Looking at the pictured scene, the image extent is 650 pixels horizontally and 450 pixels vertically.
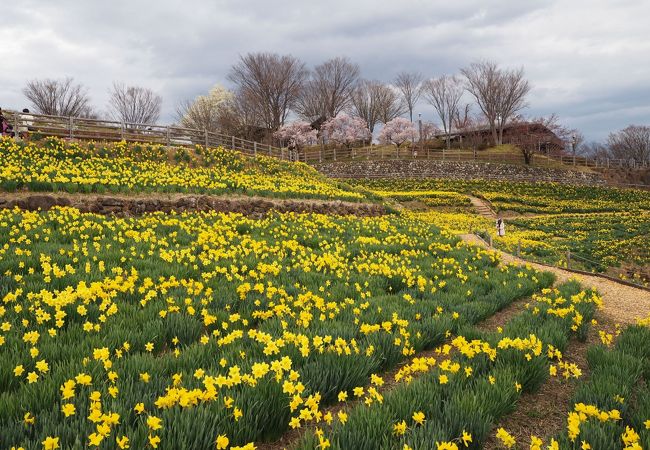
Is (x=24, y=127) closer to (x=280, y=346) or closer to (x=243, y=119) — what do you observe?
(x=280, y=346)

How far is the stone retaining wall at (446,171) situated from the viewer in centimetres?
4903

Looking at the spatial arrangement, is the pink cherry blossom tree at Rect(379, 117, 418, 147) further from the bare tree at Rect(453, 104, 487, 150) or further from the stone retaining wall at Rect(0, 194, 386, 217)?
the stone retaining wall at Rect(0, 194, 386, 217)

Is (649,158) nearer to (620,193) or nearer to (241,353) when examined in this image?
(620,193)

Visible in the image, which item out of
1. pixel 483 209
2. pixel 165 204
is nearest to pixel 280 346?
pixel 165 204

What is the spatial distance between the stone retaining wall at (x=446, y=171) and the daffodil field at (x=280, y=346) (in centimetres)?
3990

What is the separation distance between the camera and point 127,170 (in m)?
15.9

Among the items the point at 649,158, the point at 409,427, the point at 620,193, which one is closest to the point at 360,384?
the point at 409,427

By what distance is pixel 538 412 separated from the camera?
333 cm

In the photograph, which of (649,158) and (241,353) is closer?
(241,353)

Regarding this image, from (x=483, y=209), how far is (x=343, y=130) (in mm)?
34368

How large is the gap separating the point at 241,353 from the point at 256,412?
81 cm

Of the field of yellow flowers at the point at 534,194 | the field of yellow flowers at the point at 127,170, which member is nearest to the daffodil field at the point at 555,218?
the field of yellow flowers at the point at 534,194

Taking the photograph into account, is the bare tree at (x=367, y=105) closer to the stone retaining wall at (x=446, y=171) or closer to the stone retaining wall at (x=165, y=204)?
the stone retaining wall at (x=446, y=171)

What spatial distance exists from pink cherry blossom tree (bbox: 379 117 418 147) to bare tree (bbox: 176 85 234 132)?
1092 inches
